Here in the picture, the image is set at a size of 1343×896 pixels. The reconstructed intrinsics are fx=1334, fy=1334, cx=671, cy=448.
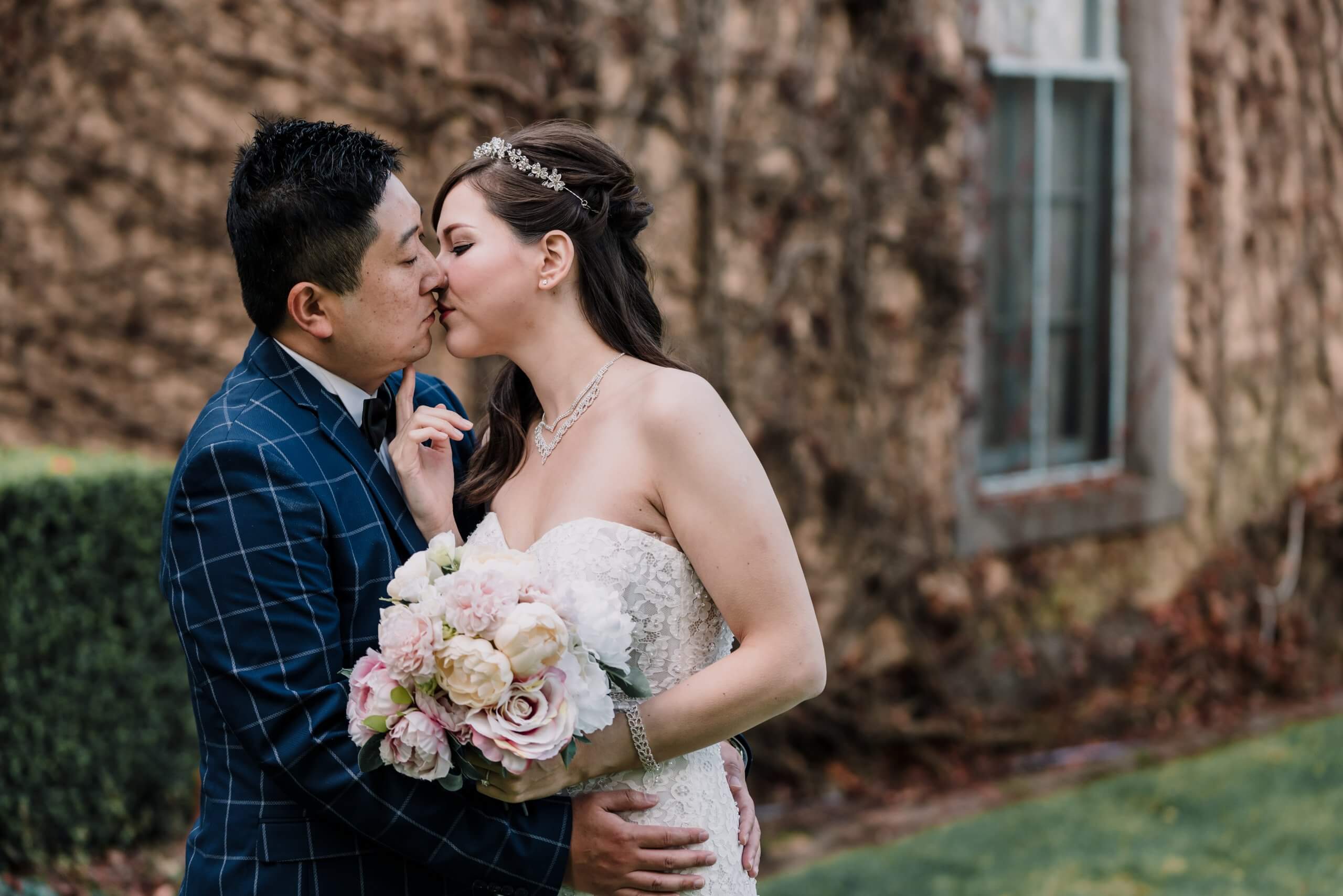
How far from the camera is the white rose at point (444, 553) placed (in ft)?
6.97

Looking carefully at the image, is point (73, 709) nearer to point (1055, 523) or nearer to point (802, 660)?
point (802, 660)

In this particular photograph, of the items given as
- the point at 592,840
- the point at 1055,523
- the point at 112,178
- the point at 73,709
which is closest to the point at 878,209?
the point at 1055,523

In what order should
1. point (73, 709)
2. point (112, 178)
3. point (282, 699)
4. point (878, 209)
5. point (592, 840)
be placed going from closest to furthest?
point (282, 699)
point (592, 840)
point (73, 709)
point (112, 178)
point (878, 209)

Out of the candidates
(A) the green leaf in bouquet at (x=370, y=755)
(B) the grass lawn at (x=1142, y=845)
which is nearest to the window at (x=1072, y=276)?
(B) the grass lawn at (x=1142, y=845)

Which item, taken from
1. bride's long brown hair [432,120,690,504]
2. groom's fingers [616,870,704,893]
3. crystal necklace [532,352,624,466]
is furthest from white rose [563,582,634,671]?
bride's long brown hair [432,120,690,504]

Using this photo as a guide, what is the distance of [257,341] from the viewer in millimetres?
2461

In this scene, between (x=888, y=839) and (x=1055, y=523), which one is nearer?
(x=888, y=839)

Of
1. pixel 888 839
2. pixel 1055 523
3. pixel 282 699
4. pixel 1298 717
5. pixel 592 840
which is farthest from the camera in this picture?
pixel 1298 717

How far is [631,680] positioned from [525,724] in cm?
23

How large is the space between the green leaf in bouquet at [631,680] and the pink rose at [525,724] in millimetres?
131

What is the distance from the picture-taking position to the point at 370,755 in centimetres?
209

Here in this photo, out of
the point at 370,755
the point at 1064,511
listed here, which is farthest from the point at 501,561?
the point at 1064,511

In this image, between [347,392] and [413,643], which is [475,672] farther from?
[347,392]

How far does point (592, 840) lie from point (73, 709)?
96.8 inches
